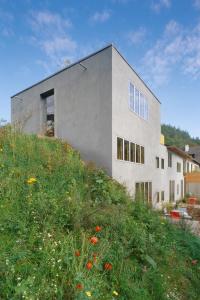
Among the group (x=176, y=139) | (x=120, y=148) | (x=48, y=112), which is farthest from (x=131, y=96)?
(x=176, y=139)

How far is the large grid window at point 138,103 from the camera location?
11.8 m

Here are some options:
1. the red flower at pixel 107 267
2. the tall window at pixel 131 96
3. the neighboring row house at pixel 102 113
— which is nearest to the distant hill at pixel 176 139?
the neighboring row house at pixel 102 113

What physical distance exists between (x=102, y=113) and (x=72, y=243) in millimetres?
6935

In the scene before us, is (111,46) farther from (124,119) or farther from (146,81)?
(146,81)

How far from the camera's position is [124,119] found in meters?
10.6

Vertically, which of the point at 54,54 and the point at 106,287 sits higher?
the point at 54,54

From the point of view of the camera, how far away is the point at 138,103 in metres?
12.9

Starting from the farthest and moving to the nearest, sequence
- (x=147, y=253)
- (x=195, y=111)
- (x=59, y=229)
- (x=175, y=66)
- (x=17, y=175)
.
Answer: (x=195, y=111) < (x=175, y=66) < (x=17, y=175) < (x=147, y=253) < (x=59, y=229)

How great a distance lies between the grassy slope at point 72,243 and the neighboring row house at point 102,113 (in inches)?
102

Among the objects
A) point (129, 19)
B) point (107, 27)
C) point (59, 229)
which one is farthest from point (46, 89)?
point (59, 229)

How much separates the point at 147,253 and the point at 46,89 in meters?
10.8

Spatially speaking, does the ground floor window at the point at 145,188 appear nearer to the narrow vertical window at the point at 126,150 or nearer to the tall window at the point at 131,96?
the narrow vertical window at the point at 126,150

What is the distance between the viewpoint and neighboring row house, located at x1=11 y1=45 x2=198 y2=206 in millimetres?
9484

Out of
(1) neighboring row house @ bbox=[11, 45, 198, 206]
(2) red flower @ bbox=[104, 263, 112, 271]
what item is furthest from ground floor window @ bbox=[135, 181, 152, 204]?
(2) red flower @ bbox=[104, 263, 112, 271]
